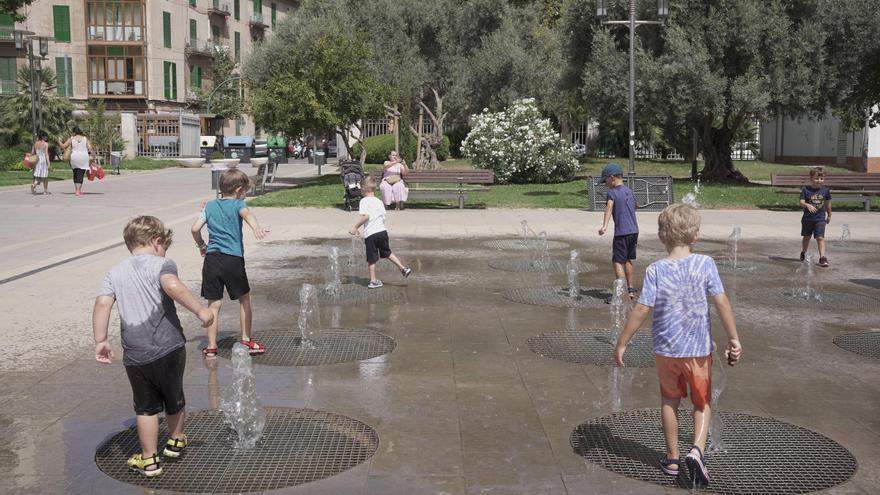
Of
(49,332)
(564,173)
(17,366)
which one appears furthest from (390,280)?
(564,173)

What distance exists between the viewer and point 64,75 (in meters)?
51.0

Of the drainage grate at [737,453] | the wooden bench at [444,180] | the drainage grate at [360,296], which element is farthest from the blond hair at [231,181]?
the wooden bench at [444,180]

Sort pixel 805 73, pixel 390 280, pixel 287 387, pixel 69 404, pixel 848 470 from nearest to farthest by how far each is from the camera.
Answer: pixel 848 470 → pixel 69 404 → pixel 287 387 → pixel 390 280 → pixel 805 73

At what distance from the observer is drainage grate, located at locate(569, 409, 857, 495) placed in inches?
164

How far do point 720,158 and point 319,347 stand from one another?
2246cm

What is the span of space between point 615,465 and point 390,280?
5.96 m

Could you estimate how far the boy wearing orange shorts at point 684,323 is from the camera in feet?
13.4

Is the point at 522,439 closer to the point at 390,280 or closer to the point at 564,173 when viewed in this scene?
the point at 390,280

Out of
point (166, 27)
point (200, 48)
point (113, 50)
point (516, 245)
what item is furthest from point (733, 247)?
point (200, 48)

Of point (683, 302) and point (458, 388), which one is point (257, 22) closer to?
point (458, 388)

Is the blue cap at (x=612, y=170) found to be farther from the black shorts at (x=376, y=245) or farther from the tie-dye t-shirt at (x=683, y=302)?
the tie-dye t-shirt at (x=683, y=302)

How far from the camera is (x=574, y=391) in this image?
5672 millimetres

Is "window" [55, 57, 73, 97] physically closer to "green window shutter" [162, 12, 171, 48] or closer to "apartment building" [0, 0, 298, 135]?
"apartment building" [0, 0, 298, 135]

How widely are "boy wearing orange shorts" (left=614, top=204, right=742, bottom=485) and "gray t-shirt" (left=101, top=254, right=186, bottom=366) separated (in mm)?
2293
